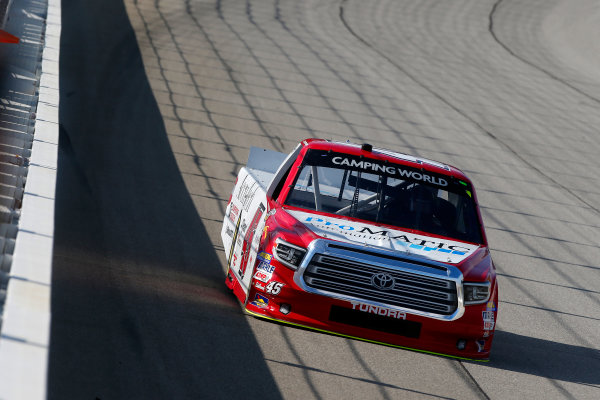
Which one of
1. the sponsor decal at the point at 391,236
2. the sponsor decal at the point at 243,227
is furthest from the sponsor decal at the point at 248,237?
the sponsor decal at the point at 391,236

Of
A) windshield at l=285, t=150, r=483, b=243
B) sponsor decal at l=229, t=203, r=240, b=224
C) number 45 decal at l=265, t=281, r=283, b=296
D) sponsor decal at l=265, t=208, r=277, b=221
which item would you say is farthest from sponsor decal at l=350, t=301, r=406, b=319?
sponsor decal at l=229, t=203, r=240, b=224

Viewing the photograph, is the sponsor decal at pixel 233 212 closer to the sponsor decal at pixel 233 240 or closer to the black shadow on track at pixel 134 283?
the sponsor decal at pixel 233 240

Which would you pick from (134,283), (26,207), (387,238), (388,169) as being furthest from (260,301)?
(26,207)

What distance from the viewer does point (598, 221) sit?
13688 millimetres

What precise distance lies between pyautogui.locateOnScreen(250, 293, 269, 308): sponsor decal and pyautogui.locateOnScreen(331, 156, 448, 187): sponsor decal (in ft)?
5.33

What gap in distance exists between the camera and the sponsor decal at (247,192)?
26.3 feet

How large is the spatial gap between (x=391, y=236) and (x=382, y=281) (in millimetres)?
549

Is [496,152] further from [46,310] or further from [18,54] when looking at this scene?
[46,310]

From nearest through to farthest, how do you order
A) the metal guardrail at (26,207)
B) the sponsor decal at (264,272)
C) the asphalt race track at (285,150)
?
1. the metal guardrail at (26,207)
2. the asphalt race track at (285,150)
3. the sponsor decal at (264,272)

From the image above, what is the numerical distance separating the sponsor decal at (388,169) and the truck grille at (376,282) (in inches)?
52.7

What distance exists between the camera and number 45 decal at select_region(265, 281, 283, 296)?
6.61 meters

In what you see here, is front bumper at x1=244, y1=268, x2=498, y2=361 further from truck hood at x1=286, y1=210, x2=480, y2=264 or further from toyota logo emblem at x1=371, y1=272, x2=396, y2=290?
truck hood at x1=286, y1=210, x2=480, y2=264

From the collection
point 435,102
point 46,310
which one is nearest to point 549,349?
point 46,310

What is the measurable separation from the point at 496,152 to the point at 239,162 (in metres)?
5.97
